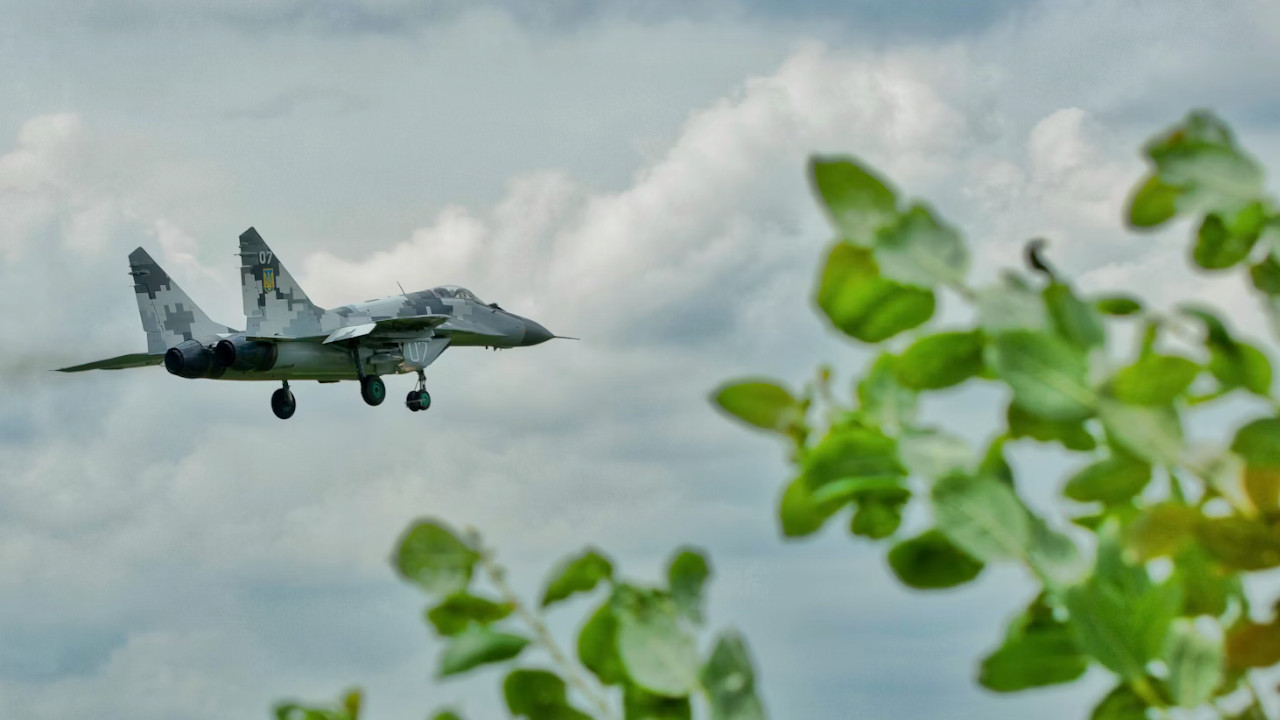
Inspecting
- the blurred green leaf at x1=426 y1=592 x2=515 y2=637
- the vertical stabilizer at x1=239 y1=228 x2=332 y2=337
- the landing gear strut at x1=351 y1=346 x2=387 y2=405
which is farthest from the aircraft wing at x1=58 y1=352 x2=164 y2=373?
the blurred green leaf at x1=426 y1=592 x2=515 y2=637

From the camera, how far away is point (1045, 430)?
0.80m

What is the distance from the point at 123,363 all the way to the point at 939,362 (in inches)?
1037

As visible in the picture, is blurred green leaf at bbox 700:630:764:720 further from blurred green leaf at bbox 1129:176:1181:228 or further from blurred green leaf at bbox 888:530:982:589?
blurred green leaf at bbox 1129:176:1181:228

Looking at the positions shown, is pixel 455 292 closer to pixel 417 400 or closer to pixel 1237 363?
pixel 417 400

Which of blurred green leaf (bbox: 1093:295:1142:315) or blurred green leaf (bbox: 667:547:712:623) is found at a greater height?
blurred green leaf (bbox: 1093:295:1142:315)

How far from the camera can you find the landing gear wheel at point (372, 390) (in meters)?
25.7

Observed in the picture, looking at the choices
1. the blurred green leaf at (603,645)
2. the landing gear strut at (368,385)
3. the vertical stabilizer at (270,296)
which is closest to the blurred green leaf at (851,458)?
the blurred green leaf at (603,645)

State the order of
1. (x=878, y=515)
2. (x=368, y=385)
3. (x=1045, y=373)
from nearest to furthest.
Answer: (x=1045, y=373) → (x=878, y=515) → (x=368, y=385)

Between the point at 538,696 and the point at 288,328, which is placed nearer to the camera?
the point at 538,696

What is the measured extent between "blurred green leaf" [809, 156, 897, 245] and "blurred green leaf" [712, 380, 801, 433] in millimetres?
151

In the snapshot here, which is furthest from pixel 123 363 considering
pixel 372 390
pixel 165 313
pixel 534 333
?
pixel 534 333

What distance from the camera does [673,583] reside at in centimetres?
80

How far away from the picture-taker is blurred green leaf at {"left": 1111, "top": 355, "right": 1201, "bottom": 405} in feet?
2.24

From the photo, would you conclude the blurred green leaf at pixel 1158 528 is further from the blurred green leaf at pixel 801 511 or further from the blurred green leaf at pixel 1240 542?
the blurred green leaf at pixel 801 511
